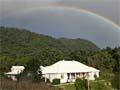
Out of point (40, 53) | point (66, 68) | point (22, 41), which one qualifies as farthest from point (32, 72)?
point (22, 41)

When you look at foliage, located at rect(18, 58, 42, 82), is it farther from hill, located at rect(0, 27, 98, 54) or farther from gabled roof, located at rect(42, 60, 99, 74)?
hill, located at rect(0, 27, 98, 54)

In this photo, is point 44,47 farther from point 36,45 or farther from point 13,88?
point 13,88

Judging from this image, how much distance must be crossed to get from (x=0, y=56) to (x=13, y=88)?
63.3ft

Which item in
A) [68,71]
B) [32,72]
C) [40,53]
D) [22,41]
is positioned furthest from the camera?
[22,41]

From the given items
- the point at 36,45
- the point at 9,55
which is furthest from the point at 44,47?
the point at 9,55

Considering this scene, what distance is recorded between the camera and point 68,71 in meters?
28.9

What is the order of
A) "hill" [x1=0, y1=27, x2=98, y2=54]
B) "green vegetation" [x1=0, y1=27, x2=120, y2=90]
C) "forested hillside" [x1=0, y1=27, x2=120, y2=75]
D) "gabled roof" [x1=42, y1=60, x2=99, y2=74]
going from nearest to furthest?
"green vegetation" [x1=0, y1=27, x2=120, y2=90]
"forested hillside" [x1=0, y1=27, x2=120, y2=75]
"gabled roof" [x1=42, y1=60, x2=99, y2=74]
"hill" [x1=0, y1=27, x2=98, y2=54]

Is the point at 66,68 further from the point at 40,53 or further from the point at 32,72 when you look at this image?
the point at 32,72

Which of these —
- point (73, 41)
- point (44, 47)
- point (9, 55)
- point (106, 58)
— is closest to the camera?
point (106, 58)

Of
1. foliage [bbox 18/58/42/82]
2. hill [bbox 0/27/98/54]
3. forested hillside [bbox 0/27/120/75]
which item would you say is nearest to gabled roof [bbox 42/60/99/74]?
forested hillside [bbox 0/27/120/75]

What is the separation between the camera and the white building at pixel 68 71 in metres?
27.3

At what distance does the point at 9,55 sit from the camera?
32062 millimetres

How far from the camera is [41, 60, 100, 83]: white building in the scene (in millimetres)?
27314

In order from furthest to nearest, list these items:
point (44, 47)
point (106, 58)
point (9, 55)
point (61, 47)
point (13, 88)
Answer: point (61, 47), point (44, 47), point (9, 55), point (106, 58), point (13, 88)
